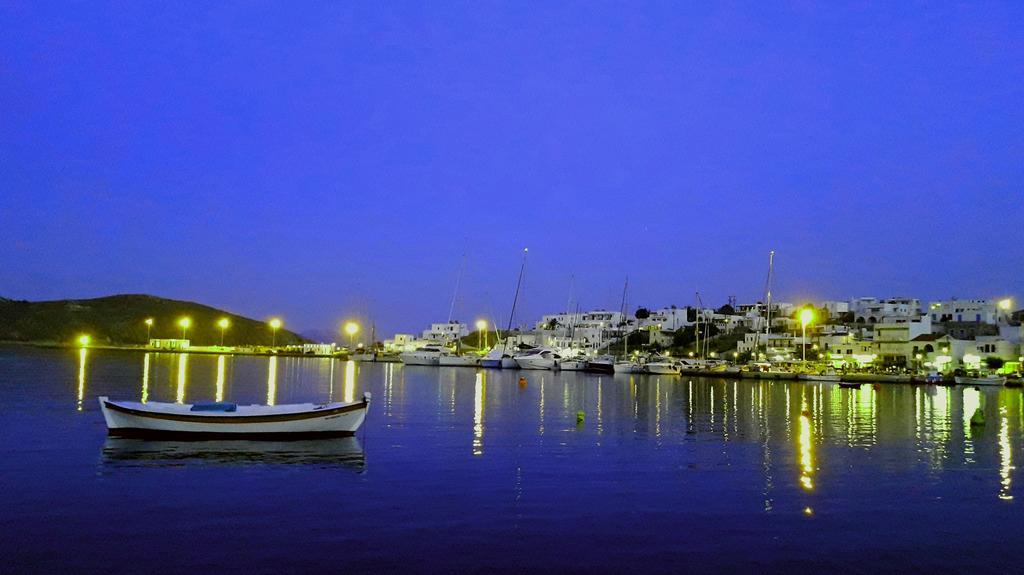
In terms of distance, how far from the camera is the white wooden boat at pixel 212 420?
23.0m

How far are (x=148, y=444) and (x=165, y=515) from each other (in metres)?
9.69

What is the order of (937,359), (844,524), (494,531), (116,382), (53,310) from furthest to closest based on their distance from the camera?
(53,310) < (937,359) < (116,382) < (844,524) < (494,531)

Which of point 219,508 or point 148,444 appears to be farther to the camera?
point 148,444

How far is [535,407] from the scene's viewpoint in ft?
130

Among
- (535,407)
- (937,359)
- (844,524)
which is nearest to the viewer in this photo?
(844,524)

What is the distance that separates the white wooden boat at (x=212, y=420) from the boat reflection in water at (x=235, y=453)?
32 cm

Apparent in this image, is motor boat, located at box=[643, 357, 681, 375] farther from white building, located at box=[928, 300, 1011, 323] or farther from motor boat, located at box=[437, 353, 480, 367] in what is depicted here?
white building, located at box=[928, 300, 1011, 323]

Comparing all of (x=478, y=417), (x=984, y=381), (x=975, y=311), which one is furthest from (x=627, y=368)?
(x=478, y=417)

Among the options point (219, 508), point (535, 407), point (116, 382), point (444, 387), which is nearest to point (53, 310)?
point (116, 382)

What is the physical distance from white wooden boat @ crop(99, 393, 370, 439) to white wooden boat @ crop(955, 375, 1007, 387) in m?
80.9

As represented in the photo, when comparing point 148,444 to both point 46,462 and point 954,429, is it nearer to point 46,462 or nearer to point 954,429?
point 46,462

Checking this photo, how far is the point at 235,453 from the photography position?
21.1 meters

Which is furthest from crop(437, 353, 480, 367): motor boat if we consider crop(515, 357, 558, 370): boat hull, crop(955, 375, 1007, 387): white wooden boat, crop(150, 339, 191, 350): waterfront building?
crop(150, 339, 191, 350): waterfront building

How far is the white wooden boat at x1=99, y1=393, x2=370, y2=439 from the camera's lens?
23.0m
